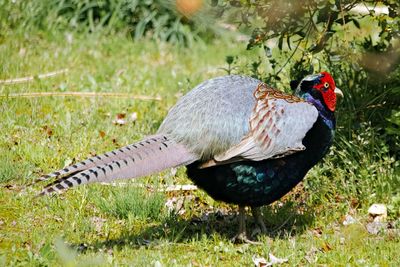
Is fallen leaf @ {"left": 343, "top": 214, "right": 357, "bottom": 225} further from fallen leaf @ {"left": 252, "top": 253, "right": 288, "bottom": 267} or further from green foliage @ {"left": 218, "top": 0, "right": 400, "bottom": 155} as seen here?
fallen leaf @ {"left": 252, "top": 253, "right": 288, "bottom": 267}

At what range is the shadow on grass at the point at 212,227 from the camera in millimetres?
5445

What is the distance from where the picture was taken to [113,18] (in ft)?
33.9

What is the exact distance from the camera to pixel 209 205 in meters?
6.21

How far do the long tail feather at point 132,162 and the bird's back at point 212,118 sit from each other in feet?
0.27

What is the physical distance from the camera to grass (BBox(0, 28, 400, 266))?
5215 mm

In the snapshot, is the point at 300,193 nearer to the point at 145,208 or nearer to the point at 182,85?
the point at 145,208

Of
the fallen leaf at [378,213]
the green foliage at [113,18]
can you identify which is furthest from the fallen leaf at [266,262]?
the green foliage at [113,18]

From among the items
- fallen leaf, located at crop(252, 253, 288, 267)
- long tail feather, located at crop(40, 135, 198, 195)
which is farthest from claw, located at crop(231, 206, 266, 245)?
long tail feather, located at crop(40, 135, 198, 195)

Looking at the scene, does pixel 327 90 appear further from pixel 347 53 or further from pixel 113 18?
pixel 113 18

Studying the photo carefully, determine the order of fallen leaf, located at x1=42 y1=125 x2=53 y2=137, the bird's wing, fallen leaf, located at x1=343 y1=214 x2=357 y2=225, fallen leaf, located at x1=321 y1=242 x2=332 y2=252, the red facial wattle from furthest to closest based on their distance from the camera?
fallen leaf, located at x1=42 y1=125 x2=53 y2=137 < fallen leaf, located at x1=343 y1=214 x2=357 y2=225 < the red facial wattle < fallen leaf, located at x1=321 y1=242 x2=332 y2=252 < the bird's wing

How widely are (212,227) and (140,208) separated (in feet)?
1.74

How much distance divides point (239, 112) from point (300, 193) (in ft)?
4.27

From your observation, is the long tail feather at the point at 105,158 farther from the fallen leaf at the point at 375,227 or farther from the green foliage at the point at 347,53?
the fallen leaf at the point at 375,227

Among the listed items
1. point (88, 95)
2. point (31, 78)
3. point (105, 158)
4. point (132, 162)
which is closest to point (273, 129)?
point (132, 162)
